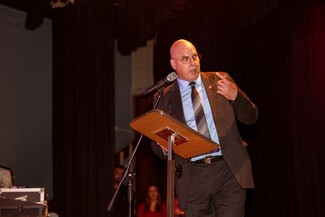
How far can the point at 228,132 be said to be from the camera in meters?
3.11

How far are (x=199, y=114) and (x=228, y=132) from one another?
204 millimetres

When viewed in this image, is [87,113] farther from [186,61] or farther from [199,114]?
[199,114]

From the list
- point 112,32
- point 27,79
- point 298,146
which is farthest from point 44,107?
point 298,146

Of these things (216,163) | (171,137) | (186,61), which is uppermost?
(186,61)

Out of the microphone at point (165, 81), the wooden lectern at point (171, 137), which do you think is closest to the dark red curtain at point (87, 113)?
the microphone at point (165, 81)

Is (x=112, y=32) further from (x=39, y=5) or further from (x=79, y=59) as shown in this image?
(x=39, y=5)

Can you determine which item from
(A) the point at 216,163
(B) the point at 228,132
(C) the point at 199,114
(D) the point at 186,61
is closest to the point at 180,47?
(D) the point at 186,61

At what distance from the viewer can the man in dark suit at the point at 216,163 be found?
3.08 m

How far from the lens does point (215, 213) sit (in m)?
3.20

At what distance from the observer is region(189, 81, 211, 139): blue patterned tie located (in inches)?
123

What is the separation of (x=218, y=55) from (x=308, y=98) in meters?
1.38

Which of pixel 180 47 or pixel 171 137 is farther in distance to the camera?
pixel 180 47

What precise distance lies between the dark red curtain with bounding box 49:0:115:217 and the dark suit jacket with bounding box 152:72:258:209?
448 cm

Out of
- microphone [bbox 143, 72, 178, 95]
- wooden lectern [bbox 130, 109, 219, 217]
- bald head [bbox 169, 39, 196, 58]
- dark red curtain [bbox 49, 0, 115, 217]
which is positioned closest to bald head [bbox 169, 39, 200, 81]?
bald head [bbox 169, 39, 196, 58]
